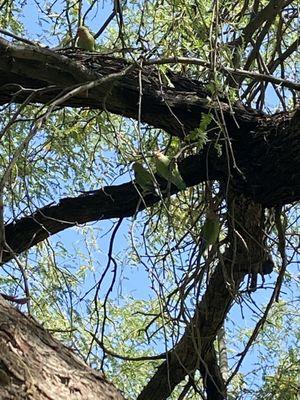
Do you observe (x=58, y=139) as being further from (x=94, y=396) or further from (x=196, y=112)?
(x=94, y=396)

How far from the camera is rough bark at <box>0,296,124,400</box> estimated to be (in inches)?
57.0

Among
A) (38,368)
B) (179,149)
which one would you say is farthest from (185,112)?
(38,368)

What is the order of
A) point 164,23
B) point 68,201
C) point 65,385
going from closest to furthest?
point 65,385 → point 68,201 → point 164,23

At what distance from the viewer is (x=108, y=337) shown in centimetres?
414

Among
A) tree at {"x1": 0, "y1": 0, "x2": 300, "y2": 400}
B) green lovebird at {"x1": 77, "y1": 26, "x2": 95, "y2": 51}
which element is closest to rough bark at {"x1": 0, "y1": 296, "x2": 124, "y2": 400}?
tree at {"x1": 0, "y1": 0, "x2": 300, "y2": 400}

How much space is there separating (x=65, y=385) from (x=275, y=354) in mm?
2534

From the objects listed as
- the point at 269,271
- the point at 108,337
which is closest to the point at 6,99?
the point at 269,271

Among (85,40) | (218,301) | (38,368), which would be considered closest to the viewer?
(38,368)

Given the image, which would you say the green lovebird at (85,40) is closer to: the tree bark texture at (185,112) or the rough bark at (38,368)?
the tree bark texture at (185,112)

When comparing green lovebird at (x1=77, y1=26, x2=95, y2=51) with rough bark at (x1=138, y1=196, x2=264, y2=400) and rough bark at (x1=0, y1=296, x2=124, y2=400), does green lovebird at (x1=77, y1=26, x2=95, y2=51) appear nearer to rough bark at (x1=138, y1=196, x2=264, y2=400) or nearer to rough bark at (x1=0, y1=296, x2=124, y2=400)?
rough bark at (x1=138, y1=196, x2=264, y2=400)

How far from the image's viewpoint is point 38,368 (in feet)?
4.89

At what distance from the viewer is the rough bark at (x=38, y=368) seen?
1.45 metres

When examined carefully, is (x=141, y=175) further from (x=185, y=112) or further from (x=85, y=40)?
(x=85, y=40)

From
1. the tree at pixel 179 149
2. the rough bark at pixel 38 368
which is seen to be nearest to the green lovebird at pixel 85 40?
the tree at pixel 179 149
